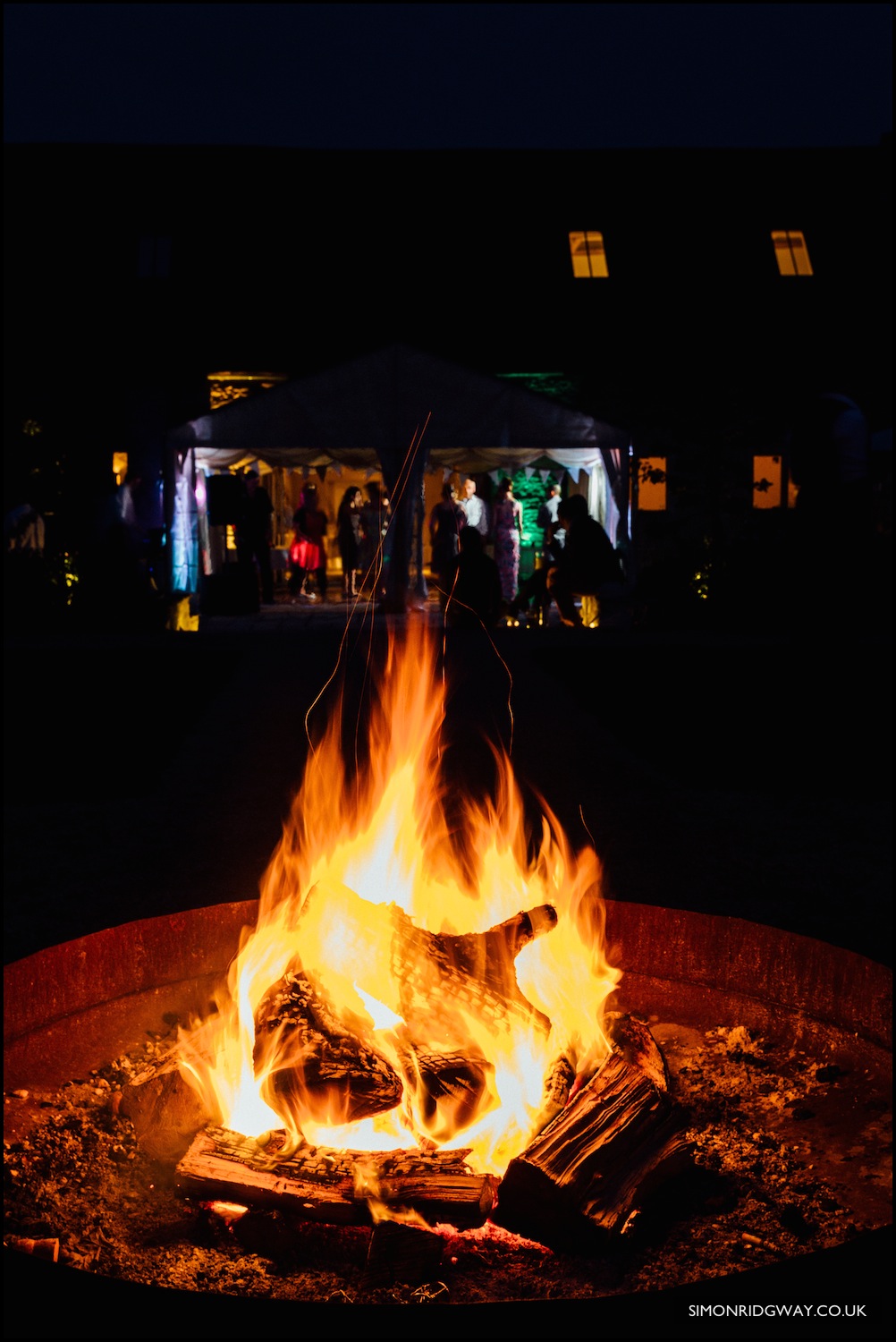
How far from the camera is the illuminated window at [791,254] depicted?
26219 mm

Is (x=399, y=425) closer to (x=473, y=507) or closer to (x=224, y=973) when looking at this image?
(x=473, y=507)

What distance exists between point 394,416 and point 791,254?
13736mm

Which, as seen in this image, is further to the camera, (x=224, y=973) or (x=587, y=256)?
(x=587, y=256)

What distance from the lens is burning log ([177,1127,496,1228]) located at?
2406 mm

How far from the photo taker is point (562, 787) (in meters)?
7.18

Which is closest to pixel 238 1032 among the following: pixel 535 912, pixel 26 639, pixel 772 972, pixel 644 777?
pixel 535 912

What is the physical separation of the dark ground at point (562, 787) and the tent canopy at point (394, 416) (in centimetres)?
400

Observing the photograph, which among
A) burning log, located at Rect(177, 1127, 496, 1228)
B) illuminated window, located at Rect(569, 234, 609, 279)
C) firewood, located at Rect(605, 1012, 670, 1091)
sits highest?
illuminated window, located at Rect(569, 234, 609, 279)

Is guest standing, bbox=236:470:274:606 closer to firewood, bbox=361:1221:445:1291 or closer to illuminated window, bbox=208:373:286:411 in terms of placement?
illuminated window, bbox=208:373:286:411

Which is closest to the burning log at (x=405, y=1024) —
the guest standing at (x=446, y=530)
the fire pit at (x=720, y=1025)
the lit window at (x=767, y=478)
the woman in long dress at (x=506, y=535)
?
the fire pit at (x=720, y=1025)

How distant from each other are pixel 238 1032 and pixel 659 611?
14184 mm

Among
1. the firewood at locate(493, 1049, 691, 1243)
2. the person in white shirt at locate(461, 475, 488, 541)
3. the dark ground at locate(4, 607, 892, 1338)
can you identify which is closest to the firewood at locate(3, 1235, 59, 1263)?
the dark ground at locate(4, 607, 892, 1338)

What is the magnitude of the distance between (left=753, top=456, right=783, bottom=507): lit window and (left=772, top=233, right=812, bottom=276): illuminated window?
4032 mm

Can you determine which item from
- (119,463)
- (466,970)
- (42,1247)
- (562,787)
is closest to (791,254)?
(119,463)
